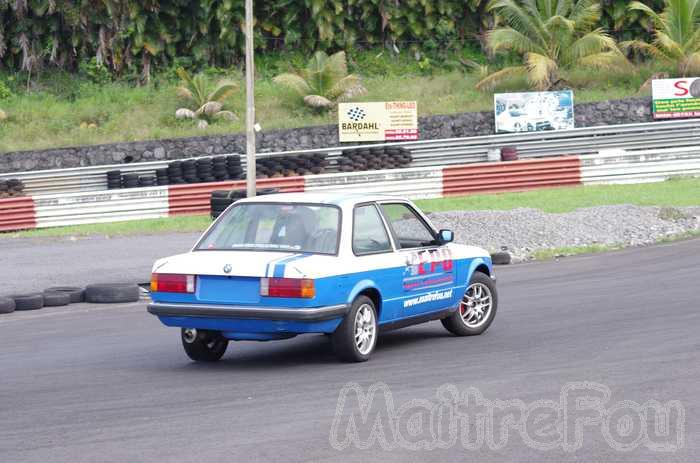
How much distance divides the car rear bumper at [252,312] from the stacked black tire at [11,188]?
821 inches

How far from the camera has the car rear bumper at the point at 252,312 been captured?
945cm

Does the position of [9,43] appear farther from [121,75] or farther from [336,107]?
[336,107]

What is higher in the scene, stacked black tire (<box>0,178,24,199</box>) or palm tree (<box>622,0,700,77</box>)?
palm tree (<box>622,0,700,77</box>)

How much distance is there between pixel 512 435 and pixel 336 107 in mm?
31236

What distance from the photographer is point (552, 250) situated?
19750mm

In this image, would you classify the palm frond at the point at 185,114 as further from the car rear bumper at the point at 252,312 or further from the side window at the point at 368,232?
the car rear bumper at the point at 252,312

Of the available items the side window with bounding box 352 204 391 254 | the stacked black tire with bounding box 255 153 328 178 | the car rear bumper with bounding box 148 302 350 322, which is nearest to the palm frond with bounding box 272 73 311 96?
the stacked black tire with bounding box 255 153 328 178

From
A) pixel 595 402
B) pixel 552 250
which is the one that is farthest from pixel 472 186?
pixel 595 402

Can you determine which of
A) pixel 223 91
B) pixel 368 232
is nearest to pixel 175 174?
pixel 223 91

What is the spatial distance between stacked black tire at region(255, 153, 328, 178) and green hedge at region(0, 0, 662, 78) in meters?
10.1

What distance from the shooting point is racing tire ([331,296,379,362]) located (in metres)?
9.81

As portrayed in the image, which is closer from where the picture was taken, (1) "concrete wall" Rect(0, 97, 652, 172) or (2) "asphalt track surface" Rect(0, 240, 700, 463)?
(2) "asphalt track surface" Rect(0, 240, 700, 463)

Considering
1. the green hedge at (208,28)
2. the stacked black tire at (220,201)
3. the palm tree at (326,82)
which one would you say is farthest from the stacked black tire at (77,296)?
the green hedge at (208,28)

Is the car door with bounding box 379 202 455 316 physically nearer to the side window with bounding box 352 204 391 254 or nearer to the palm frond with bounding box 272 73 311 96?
the side window with bounding box 352 204 391 254
